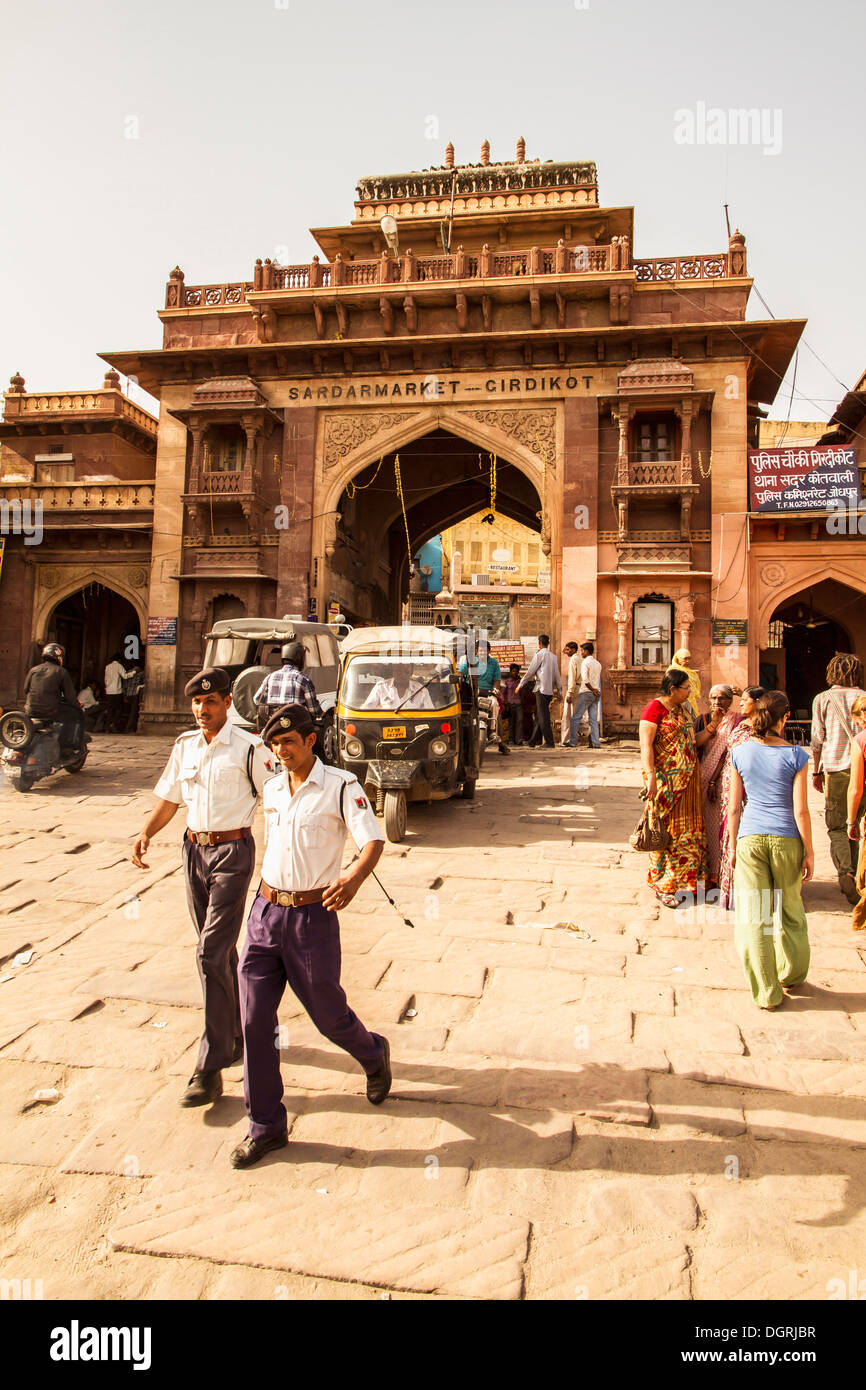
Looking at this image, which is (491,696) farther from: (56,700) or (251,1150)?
(251,1150)

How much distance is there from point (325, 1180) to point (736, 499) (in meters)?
15.8

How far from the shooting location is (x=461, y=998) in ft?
14.8

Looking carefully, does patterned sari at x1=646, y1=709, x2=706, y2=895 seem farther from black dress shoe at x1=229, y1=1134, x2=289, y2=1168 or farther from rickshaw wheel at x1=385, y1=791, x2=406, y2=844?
black dress shoe at x1=229, y1=1134, x2=289, y2=1168

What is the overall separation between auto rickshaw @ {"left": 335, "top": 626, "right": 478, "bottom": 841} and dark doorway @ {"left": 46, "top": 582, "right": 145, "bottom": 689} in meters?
14.7

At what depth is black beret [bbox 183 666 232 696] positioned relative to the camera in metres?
3.66

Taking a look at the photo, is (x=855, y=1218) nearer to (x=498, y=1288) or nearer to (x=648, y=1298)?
(x=648, y=1298)

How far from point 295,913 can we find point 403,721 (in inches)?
193

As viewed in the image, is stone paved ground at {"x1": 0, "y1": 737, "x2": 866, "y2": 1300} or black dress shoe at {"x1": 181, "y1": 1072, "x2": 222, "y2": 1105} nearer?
stone paved ground at {"x1": 0, "y1": 737, "x2": 866, "y2": 1300}

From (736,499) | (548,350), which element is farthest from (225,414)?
(736,499)

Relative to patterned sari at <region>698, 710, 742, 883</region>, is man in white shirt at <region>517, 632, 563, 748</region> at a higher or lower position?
higher

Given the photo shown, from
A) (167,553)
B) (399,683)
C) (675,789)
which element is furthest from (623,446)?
(675,789)

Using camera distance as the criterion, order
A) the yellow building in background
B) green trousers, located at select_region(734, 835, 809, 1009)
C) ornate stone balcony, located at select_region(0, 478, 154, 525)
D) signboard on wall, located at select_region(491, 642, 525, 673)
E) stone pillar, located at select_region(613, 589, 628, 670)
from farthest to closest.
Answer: the yellow building in background < signboard on wall, located at select_region(491, 642, 525, 673) < ornate stone balcony, located at select_region(0, 478, 154, 525) < stone pillar, located at select_region(613, 589, 628, 670) < green trousers, located at select_region(734, 835, 809, 1009)

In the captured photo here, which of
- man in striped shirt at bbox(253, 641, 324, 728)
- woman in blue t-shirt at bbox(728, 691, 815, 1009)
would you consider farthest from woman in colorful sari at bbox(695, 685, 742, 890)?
man in striped shirt at bbox(253, 641, 324, 728)

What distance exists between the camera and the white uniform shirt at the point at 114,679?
18.4m
